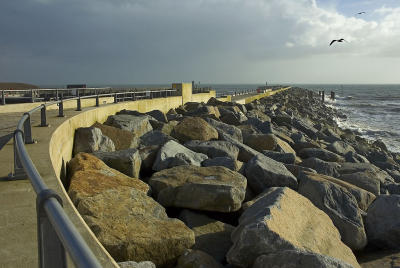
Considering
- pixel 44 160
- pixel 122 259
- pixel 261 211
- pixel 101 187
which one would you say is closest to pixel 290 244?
pixel 261 211

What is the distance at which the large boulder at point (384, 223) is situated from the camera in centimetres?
471

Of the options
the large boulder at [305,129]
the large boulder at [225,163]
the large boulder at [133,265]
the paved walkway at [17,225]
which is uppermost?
the paved walkway at [17,225]

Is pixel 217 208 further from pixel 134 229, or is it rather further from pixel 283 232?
pixel 134 229

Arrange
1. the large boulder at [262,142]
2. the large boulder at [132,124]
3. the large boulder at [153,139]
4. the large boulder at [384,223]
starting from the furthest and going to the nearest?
the large boulder at [262,142] < the large boulder at [132,124] < the large boulder at [153,139] < the large boulder at [384,223]

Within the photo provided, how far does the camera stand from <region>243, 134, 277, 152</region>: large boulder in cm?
870

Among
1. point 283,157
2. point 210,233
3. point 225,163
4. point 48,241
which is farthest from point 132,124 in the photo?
point 48,241

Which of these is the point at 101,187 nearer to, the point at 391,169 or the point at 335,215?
the point at 335,215

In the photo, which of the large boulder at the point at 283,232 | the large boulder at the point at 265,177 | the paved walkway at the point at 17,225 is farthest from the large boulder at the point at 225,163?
the paved walkway at the point at 17,225

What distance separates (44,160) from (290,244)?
8.60 feet

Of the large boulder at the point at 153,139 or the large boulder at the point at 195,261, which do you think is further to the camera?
the large boulder at the point at 153,139

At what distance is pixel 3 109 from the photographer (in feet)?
35.7

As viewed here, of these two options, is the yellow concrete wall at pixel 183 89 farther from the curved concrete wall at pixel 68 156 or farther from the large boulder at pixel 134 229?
the large boulder at pixel 134 229

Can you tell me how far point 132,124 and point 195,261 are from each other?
18.1 feet

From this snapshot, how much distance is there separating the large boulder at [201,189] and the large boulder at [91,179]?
279 mm
